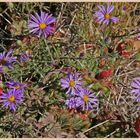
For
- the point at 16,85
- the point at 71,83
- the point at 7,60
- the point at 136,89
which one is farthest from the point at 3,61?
the point at 136,89

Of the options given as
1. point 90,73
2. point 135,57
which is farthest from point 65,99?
point 135,57

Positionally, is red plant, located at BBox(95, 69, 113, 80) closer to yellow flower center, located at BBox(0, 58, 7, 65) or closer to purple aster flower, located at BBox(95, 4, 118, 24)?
purple aster flower, located at BBox(95, 4, 118, 24)

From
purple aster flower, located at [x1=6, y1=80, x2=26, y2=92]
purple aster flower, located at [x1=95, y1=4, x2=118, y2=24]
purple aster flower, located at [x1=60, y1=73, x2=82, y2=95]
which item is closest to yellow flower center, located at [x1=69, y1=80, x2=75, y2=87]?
purple aster flower, located at [x1=60, y1=73, x2=82, y2=95]

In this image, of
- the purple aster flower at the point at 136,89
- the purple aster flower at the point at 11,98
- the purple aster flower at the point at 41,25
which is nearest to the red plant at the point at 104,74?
the purple aster flower at the point at 136,89

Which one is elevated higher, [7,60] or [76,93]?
[7,60]

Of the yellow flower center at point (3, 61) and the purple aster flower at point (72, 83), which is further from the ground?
the yellow flower center at point (3, 61)

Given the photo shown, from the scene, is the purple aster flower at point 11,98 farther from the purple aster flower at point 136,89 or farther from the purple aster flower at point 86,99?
the purple aster flower at point 136,89

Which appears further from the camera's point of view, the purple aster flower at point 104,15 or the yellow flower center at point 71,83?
the purple aster flower at point 104,15

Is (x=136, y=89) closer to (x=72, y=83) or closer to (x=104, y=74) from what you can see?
(x=104, y=74)
